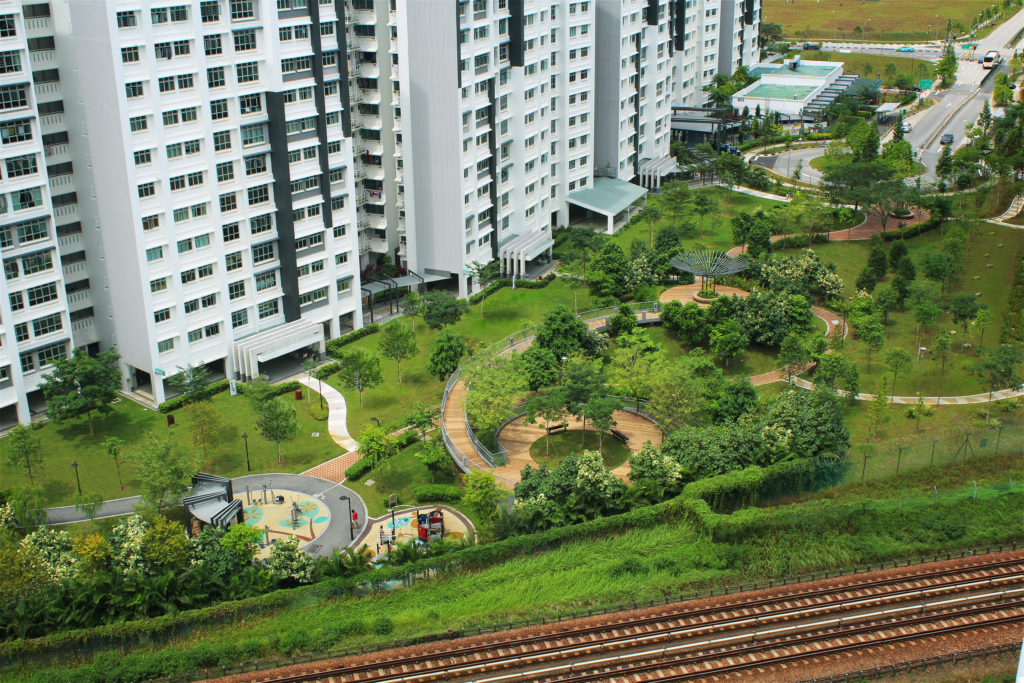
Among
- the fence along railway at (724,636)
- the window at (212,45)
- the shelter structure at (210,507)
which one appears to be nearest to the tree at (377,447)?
the shelter structure at (210,507)

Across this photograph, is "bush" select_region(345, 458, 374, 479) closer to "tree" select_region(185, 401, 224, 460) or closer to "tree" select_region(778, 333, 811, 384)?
"tree" select_region(185, 401, 224, 460)

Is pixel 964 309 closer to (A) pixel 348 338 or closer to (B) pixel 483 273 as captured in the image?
(B) pixel 483 273

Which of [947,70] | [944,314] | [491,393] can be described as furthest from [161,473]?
[947,70]

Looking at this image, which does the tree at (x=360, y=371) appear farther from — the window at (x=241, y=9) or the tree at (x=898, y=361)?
the tree at (x=898, y=361)

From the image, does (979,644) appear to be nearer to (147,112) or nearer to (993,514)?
(993,514)

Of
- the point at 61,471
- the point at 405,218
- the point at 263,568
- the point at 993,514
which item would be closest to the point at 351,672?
the point at 263,568

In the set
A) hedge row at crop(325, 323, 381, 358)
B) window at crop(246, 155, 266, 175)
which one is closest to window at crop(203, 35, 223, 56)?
window at crop(246, 155, 266, 175)
